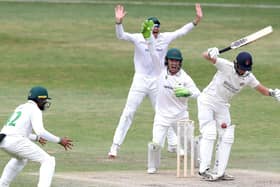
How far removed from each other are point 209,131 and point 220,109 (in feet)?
1.12

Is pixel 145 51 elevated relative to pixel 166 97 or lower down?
elevated

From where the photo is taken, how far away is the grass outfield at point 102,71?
17.4 metres

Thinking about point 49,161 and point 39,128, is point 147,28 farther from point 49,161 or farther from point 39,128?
point 49,161

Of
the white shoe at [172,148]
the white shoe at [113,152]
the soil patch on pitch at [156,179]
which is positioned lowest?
the soil patch on pitch at [156,179]

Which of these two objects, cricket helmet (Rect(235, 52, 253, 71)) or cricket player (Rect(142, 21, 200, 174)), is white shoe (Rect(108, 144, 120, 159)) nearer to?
cricket player (Rect(142, 21, 200, 174))

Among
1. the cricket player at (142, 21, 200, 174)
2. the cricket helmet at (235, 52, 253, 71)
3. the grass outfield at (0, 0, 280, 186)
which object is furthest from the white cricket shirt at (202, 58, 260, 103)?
the grass outfield at (0, 0, 280, 186)

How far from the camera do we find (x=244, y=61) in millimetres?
13781

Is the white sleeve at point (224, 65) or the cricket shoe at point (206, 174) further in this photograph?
the cricket shoe at point (206, 174)

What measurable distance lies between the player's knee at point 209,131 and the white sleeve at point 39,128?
240cm

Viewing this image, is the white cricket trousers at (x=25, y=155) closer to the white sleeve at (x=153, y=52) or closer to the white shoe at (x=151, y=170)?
the white shoe at (x=151, y=170)

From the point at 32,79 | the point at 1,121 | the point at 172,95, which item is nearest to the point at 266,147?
the point at 172,95

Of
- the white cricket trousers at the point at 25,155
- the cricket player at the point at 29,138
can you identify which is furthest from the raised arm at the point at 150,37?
the white cricket trousers at the point at 25,155

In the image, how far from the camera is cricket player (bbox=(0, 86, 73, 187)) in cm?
1260

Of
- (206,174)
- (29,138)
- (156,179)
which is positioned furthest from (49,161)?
(206,174)
